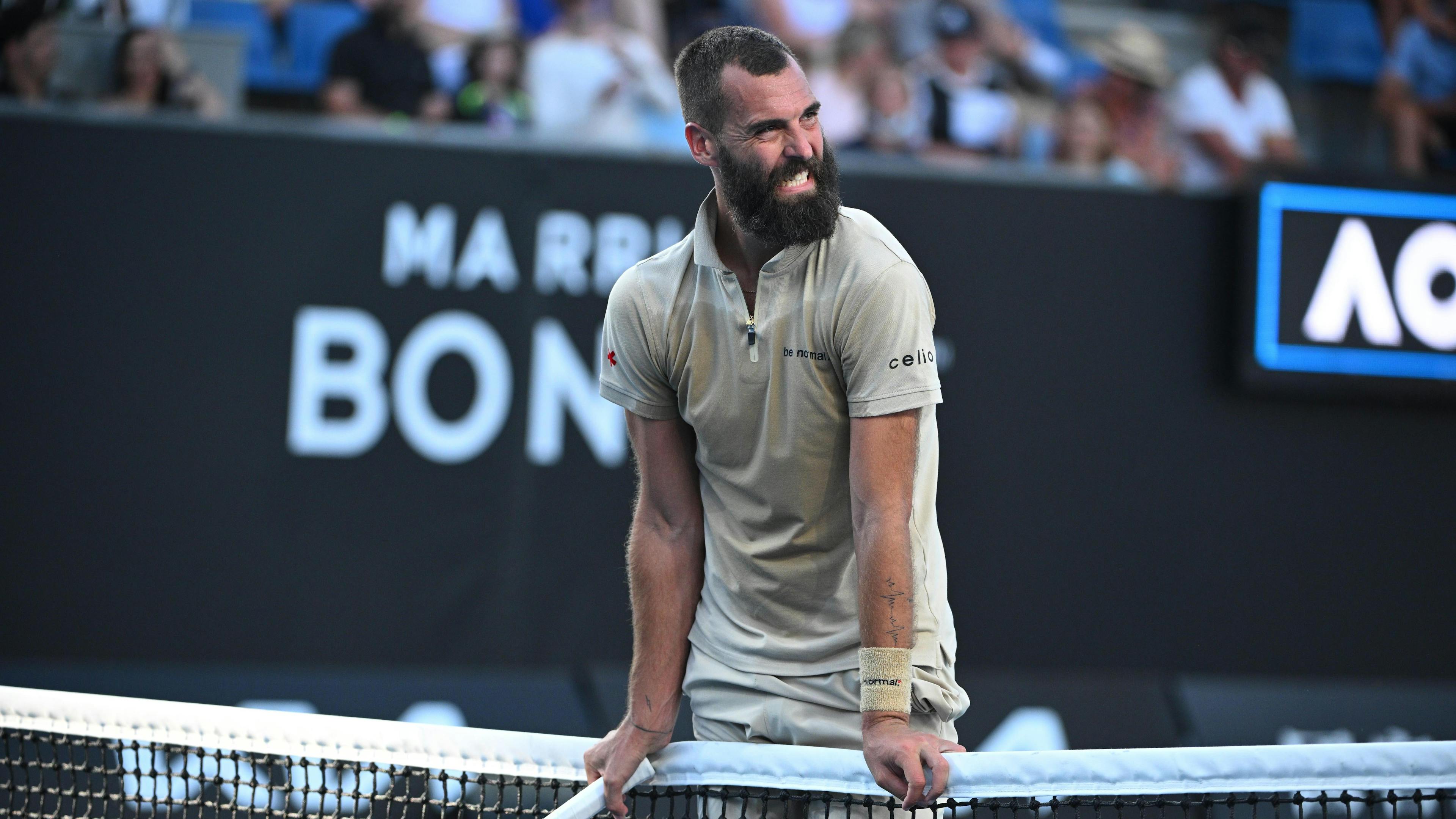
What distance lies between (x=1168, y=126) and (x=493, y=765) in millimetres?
5495

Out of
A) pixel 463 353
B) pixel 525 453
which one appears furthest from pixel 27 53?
pixel 525 453

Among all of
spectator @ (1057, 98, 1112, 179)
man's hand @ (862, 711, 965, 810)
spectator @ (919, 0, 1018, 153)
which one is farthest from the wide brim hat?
man's hand @ (862, 711, 965, 810)

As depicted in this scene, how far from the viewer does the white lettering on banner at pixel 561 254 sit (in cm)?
550

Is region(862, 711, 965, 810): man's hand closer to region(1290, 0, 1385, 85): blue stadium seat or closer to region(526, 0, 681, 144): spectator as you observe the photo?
region(526, 0, 681, 144): spectator

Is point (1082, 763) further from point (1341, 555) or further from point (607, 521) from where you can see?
point (1341, 555)

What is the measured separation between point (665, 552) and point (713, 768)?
0.42 meters

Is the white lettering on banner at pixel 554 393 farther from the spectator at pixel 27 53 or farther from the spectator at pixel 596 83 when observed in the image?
the spectator at pixel 27 53

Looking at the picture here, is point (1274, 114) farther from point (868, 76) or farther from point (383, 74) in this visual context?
point (383, 74)

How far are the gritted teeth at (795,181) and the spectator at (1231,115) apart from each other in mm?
4903

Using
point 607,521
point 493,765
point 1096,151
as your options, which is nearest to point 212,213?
point 607,521

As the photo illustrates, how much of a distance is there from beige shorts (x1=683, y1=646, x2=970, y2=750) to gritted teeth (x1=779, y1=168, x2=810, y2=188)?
857 mm

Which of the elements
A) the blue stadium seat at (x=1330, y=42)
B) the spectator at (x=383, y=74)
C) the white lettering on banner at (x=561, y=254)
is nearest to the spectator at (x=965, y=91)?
the blue stadium seat at (x=1330, y=42)

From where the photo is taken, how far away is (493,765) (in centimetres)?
263

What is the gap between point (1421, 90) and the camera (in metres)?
6.98
